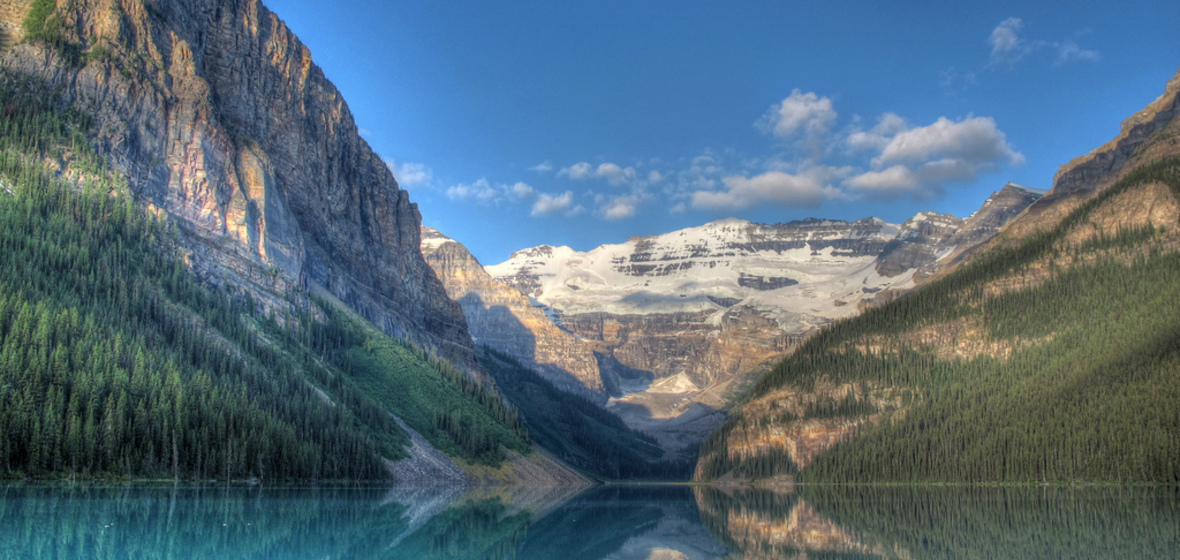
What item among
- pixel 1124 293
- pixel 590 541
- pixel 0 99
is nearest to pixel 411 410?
pixel 0 99

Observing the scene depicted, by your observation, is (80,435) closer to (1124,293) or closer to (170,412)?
(170,412)

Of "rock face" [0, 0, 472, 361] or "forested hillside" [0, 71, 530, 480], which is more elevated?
"rock face" [0, 0, 472, 361]

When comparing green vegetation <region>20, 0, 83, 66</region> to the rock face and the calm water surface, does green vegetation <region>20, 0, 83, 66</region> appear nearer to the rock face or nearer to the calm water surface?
the rock face

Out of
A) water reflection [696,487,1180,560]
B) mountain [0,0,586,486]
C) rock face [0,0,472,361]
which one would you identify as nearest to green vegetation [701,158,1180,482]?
water reflection [696,487,1180,560]

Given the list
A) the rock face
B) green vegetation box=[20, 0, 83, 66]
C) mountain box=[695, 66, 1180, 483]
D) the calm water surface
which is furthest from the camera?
the rock face

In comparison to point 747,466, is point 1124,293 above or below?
above

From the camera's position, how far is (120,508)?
Result: 54.3 metres

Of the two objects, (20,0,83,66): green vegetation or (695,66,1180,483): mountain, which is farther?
(20,0,83,66): green vegetation

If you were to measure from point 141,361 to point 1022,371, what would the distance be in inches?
5227

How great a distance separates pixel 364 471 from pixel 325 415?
32.6 ft

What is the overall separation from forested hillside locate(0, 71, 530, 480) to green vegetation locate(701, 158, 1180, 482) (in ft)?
251

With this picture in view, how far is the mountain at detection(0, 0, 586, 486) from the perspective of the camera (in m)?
87.6

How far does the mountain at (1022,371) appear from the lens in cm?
12056

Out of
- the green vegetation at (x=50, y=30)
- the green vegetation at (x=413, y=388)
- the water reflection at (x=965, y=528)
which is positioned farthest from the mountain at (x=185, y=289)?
the water reflection at (x=965, y=528)
